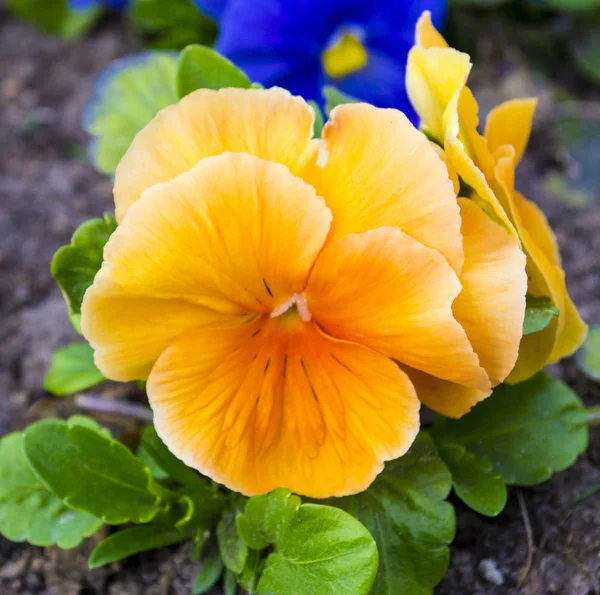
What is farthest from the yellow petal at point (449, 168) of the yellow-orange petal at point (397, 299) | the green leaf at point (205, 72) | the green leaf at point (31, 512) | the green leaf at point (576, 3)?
the green leaf at point (576, 3)

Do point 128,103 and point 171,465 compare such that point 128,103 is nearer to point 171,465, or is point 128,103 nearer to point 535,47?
point 171,465

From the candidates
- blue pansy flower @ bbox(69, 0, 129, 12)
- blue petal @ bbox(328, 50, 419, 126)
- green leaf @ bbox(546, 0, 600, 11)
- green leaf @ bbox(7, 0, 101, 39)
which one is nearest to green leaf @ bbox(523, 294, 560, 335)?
blue petal @ bbox(328, 50, 419, 126)

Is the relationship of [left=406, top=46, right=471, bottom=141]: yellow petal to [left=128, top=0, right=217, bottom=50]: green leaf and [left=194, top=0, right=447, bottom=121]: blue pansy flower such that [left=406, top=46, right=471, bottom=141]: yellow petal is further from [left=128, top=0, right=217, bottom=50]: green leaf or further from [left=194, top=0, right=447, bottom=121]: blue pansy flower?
[left=128, top=0, right=217, bottom=50]: green leaf

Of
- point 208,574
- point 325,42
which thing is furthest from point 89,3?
point 208,574

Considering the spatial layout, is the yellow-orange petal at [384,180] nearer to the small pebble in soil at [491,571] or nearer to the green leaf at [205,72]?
the green leaf at [205,72]

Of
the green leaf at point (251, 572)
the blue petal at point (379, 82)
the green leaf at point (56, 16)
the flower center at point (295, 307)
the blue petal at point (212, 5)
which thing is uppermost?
the flower center at point (295, 307)
